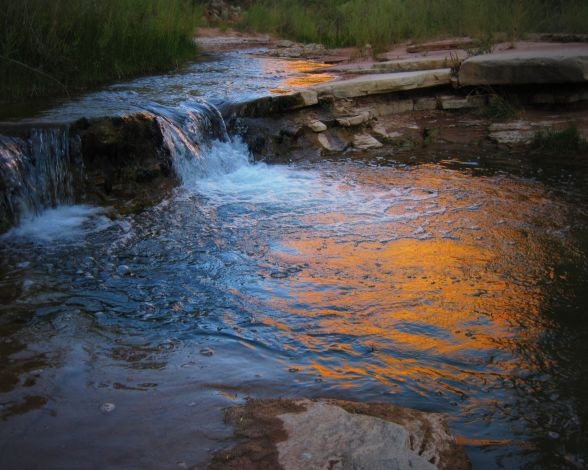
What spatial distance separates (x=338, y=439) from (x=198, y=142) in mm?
4994

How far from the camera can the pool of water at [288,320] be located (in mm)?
2299

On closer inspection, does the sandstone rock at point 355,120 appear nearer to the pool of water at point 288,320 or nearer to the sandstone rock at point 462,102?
the sandstone rock at point 462,102

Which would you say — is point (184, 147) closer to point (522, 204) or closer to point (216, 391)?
point (522, 204)

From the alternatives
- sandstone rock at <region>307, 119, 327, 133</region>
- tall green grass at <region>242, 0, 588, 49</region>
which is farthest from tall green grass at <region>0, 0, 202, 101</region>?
tall green grass at <region>242, 0, 588, 49</region>

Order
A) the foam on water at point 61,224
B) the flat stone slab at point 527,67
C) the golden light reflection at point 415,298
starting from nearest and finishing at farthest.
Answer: the golden light reflection at point 415,298 < the foam on water at point 61,224 < the flat stone slab at point 527,67

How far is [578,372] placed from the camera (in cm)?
271

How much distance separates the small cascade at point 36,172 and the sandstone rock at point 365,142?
11.3ft

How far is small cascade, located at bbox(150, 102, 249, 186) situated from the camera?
245 inches

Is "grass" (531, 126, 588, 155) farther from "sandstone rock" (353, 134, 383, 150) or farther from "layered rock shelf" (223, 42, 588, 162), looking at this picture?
"sandstone rock" (353, 134, 383, 150)

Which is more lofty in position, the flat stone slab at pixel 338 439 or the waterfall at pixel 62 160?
the waterfall at pixel 62 160

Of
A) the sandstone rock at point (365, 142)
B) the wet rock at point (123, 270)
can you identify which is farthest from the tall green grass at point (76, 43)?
the wet rock at point (123, 270)

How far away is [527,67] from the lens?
7.41 metres

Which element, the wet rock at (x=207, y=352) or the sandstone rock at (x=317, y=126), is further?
the sandstone rock at (x=317, y=126)

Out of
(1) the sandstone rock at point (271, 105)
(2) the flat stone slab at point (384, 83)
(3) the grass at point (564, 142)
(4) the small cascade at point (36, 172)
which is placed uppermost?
(2) the flat stone slab at point (384, 83)
